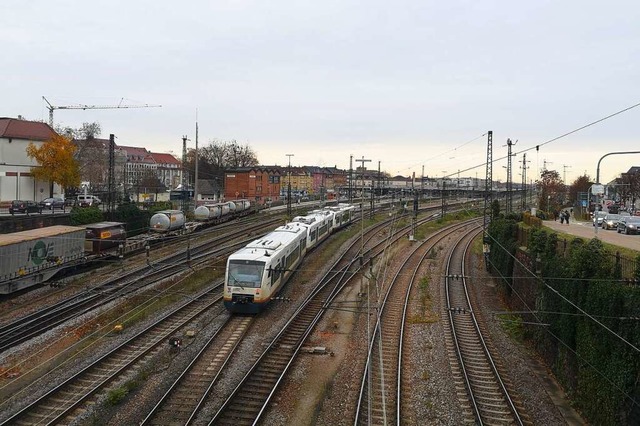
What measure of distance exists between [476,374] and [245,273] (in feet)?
32.7

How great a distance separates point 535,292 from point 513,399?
786cm

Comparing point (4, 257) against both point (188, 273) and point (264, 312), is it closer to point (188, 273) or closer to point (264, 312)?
point (188, 273)

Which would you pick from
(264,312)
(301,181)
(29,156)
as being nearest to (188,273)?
(264,312)

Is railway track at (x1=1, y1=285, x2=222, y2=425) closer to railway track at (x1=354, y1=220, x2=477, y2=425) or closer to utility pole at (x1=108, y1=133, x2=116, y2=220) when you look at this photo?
railway track at (x1=354, y1=220, x2=477, y2=425)

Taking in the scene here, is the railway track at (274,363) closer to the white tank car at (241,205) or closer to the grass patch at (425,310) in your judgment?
the grass patch at (425,310)

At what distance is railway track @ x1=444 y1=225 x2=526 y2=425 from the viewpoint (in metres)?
13.9

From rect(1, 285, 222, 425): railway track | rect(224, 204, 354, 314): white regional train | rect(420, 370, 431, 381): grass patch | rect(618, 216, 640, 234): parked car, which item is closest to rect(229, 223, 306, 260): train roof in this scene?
rect(224, 204, 354, 314): white regional train

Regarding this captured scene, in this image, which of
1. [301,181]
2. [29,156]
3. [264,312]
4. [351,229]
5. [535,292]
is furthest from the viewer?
[301,181]

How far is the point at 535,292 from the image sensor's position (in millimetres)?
21625

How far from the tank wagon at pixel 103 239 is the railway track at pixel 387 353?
18.9 m

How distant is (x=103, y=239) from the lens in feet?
113

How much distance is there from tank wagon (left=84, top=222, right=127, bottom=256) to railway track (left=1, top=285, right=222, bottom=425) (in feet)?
46.3

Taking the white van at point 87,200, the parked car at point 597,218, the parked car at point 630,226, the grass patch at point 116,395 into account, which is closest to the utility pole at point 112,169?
the white van at point 87,200

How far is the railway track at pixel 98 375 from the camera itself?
13.6 metres
